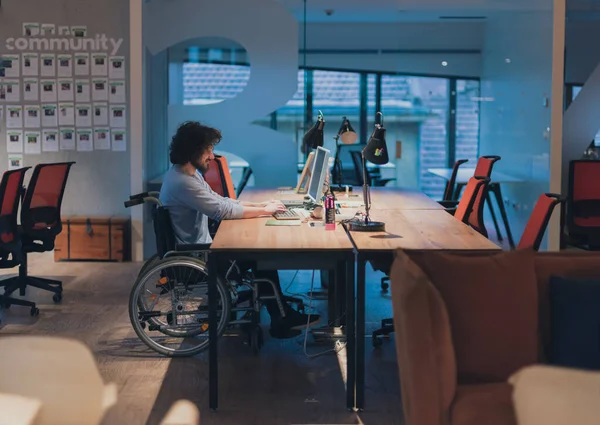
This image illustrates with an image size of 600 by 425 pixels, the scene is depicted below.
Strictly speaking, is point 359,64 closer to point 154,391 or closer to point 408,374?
point 154,391

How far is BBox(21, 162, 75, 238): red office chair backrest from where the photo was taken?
6.56 metres

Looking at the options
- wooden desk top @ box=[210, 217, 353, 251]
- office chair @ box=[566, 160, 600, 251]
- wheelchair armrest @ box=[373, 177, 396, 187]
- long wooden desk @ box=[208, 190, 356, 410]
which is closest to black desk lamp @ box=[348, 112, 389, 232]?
wooden desk top @ box=[210, 217, 353, 251]

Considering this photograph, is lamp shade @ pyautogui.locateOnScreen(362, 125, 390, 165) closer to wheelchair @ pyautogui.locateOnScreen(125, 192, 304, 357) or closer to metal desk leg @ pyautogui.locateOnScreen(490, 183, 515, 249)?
wheelchair @ pyautogui.locateOnScreen(125, 192, 304, 357)

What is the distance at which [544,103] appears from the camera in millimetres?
8492

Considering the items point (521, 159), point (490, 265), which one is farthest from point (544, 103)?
point (490, 265)

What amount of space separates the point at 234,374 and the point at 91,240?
405 cm

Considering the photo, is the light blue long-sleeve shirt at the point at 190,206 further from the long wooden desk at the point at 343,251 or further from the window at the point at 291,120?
the window at the point at 291,120

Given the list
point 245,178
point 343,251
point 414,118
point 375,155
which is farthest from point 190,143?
point 414,118

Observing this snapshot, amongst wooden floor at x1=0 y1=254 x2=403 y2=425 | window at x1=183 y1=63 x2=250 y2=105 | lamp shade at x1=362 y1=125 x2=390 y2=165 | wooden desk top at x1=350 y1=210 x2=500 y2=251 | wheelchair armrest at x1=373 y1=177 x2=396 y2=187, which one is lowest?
wooden floor at x1=0 y1=254 x2=403 y2=425

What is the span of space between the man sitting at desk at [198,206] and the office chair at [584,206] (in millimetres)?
3000

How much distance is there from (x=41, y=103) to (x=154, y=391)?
496 cm

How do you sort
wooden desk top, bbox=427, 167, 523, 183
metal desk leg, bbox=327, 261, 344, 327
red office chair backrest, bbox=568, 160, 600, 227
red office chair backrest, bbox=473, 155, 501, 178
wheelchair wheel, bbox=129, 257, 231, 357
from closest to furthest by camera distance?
1. wheelchair wheel, bbox=129, 257, 231, 357
2. metal desk leg, bbox=327, 261, 344, 327
3. red office chair backrest, bbox=473, 155, 501, 178
4. red office chair backrest, bbox=568, 160, 600, 227
5. wooden desk top, bbox=427, 167, 523, 183

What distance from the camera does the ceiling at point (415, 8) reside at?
9316 millimetres

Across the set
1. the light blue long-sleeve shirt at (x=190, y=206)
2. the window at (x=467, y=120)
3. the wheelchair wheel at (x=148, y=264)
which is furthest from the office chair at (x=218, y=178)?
the window at (x=467, y=120)
